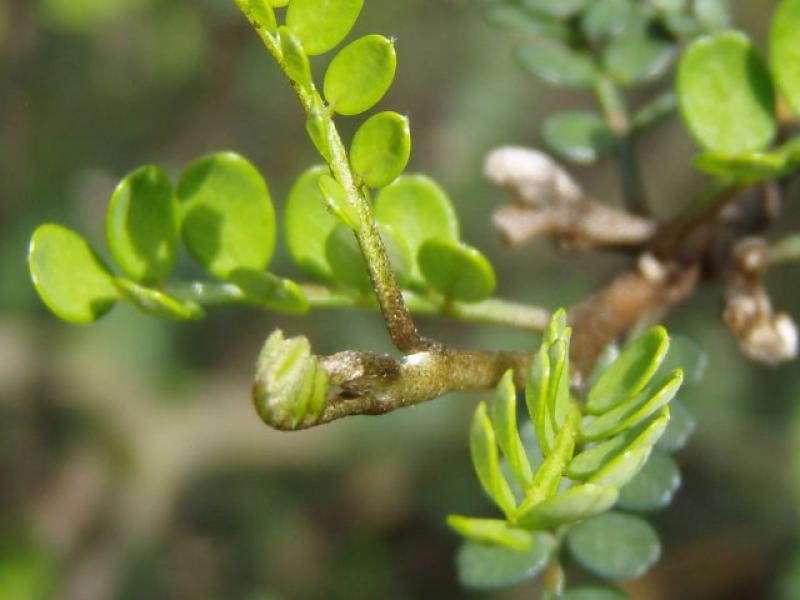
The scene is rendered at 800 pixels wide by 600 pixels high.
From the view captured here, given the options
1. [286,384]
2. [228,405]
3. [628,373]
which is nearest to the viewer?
[286,384]

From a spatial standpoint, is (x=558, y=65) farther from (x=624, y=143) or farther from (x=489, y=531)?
(x=489, y=531)

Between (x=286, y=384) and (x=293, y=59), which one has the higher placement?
(x=293, y=59)

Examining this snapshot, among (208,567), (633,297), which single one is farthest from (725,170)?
(208,567)

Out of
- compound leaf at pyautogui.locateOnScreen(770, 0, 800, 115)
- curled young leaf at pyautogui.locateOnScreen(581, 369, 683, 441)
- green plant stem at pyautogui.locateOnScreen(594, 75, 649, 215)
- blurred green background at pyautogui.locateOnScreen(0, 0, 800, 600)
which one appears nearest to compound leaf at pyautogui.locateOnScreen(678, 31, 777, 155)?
compound leaf at pyautogui.locateOnScreen(770, 0, 800, 115)

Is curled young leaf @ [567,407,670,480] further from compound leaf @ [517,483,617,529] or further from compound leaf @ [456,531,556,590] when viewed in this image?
compound leaf @ [456,531,556,590]

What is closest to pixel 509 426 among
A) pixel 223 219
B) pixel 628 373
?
pixel 628 373

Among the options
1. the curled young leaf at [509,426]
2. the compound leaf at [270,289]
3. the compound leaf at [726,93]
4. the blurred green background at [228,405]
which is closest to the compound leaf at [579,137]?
the compound leaf at [726,93]

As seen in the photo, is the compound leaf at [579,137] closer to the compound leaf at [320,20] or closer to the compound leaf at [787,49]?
the compound leaf at [787,49]

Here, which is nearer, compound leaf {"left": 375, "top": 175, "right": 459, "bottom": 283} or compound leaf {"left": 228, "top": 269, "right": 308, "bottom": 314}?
compound leaf {"left": 228, "top": 269, "right": 308, "bottom": 314}
